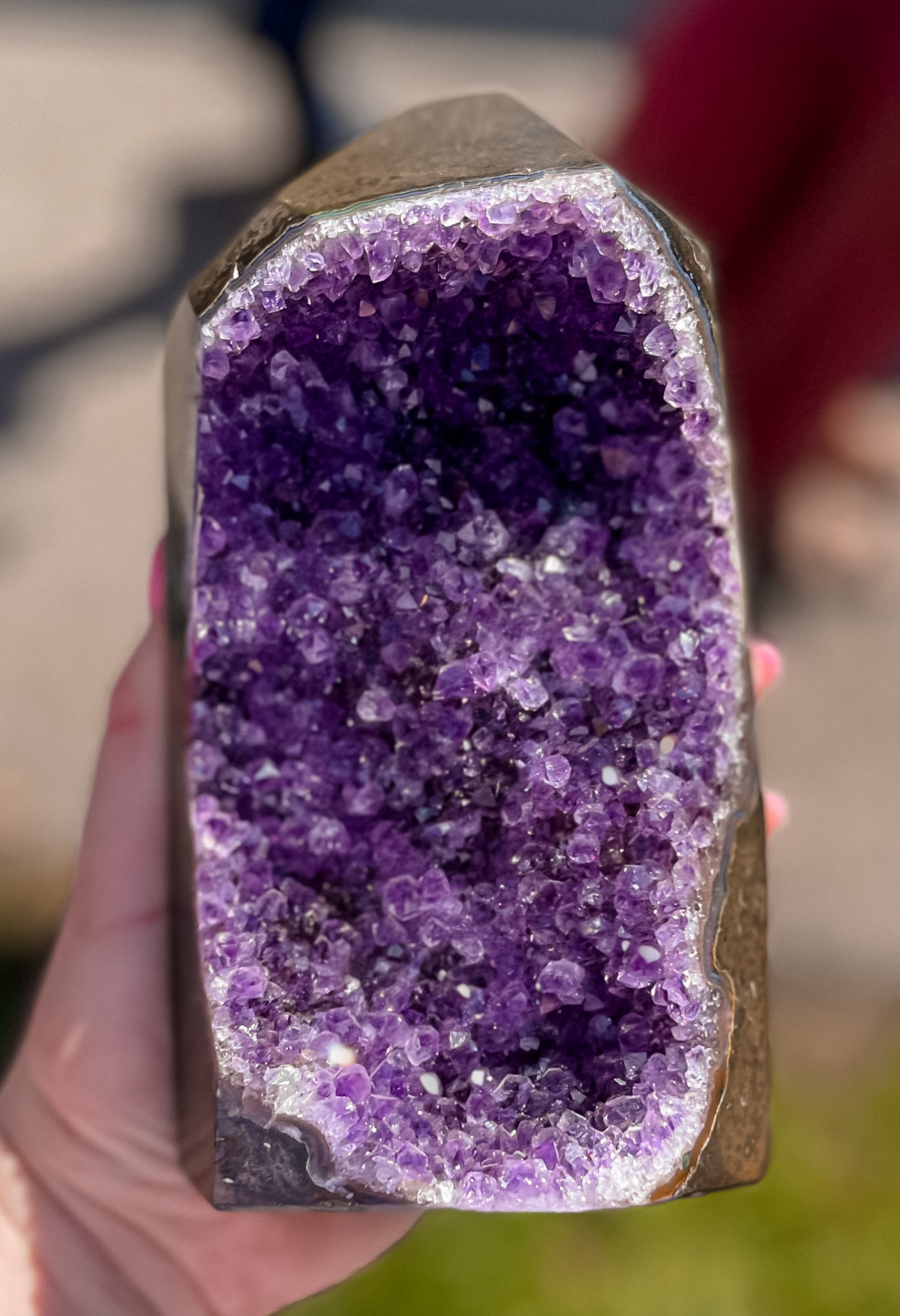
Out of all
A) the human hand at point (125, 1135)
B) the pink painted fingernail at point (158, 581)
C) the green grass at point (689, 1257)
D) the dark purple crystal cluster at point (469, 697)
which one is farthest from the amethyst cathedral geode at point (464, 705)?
the green grass at point (689, 1257)

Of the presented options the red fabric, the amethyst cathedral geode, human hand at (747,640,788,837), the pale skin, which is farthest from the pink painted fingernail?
the red fabric

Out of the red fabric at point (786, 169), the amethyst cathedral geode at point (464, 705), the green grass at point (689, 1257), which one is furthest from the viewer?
the green grass at point (689, 1257)

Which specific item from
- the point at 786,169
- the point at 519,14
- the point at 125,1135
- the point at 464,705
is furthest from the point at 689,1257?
the point at 519,14

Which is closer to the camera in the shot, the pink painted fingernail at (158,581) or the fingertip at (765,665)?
the pink painted fingernail at (158,581)

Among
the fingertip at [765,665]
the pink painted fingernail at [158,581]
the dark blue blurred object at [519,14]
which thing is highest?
the dark blue blurred object at [519,14]

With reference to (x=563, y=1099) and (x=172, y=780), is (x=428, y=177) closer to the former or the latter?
(x=172, y=780)

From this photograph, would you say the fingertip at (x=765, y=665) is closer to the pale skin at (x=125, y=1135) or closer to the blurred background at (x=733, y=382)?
the pale skin at (x=125, y=1135)

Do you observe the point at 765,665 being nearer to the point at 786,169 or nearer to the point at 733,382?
the point at 733,382
